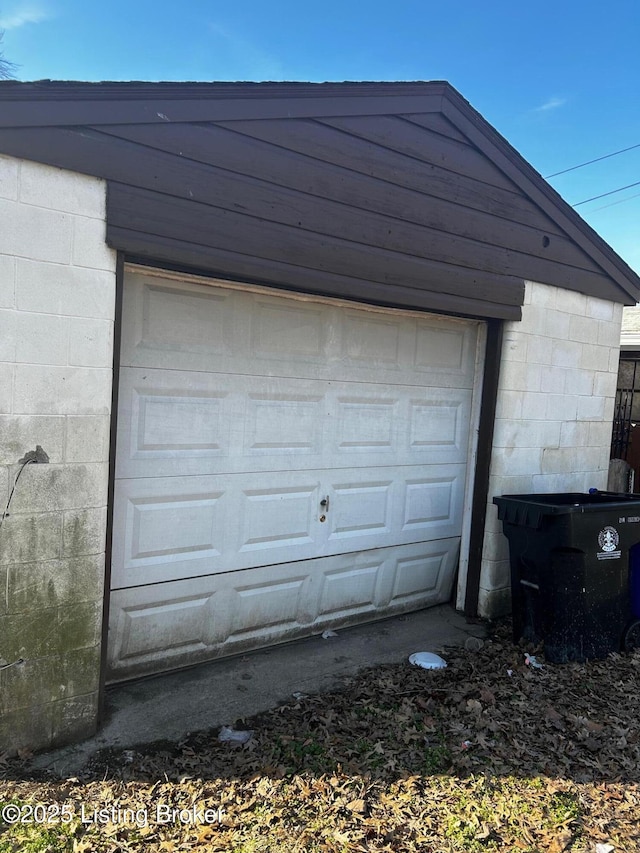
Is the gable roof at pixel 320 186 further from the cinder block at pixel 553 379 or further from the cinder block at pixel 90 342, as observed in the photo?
the cinder block at pixel 553 379

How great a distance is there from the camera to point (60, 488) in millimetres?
2920

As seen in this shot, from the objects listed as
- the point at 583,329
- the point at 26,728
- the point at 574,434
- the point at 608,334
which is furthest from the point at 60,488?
the point at 608,334

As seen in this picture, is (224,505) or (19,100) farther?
(224,505)

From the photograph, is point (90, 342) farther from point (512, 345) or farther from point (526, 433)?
point (526, 433)

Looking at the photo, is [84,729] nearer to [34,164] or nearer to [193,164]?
[34,164]

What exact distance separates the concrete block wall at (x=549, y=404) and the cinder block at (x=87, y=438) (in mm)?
3158

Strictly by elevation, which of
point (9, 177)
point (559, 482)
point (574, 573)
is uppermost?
point (9, 177)

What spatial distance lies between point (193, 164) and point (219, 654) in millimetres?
3016

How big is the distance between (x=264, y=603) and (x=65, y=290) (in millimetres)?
2426

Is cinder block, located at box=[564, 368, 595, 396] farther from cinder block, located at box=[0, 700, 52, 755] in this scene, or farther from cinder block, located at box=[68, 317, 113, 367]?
cinder block, located at box=[0, 700, 52, 755]

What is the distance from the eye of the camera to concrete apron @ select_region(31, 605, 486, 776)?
3.16m

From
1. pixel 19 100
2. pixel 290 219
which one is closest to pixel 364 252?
pixel 290 219

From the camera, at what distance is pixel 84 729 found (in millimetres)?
3068

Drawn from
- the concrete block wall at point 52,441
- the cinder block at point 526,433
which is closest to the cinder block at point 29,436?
the concrete block wall at point 52,441
